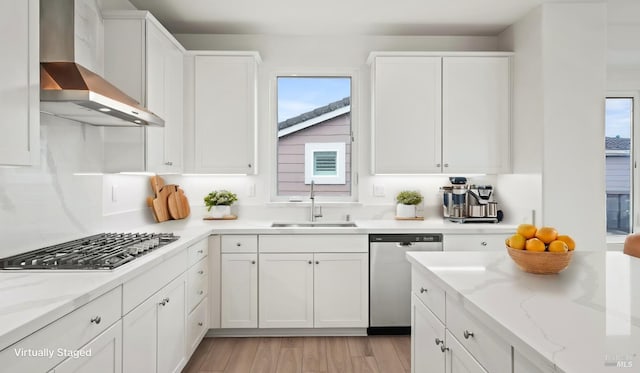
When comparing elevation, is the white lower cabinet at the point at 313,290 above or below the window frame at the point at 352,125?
below

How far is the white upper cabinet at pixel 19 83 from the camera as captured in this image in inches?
54.7

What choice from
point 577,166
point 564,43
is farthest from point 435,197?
point 564,43

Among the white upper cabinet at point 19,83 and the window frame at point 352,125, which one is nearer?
the white upper cabinet at point 19,83

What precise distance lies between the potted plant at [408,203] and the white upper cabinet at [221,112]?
139 cm

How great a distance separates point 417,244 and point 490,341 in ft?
6.76

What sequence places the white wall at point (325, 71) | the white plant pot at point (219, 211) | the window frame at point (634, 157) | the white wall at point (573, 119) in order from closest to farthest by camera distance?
1. the white wall at point (573, 119)
2. the white plant pot at point (219, 211)
3. the white wall at point (325, 71)
4. the window frame at point (634, 157)

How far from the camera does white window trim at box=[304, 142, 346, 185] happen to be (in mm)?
3830

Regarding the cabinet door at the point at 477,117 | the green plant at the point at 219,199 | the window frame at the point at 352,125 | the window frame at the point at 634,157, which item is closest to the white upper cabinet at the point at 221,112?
the green plant at the point at 219,199

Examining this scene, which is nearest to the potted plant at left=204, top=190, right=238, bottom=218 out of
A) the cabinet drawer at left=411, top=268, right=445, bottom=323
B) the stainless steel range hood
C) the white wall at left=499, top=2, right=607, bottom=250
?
the stainless steel range hood

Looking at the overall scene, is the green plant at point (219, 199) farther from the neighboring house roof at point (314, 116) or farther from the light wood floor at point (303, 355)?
the light wood floor at point (303, 355)

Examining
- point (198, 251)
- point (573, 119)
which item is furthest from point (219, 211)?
point (573, 119)

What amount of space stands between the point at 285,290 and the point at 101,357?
1.75 m

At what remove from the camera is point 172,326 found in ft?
7.48

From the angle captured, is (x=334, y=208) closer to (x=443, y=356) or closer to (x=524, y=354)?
(x=443, y=356)
